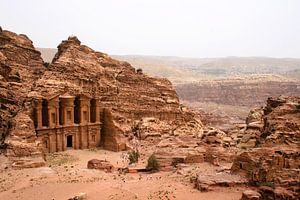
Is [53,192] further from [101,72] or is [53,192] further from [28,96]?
[101,72]

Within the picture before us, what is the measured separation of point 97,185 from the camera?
22.8m

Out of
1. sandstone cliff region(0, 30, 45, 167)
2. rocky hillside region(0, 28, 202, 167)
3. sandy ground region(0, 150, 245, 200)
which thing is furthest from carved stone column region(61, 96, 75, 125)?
sandy ground region(0, 150, 245, 200)

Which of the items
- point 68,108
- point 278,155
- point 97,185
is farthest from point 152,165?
point 68,108

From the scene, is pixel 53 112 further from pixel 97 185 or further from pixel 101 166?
pixel 97 185

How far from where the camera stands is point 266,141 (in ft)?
70.5

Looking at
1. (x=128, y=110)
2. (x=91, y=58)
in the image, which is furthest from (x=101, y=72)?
(x=128, y=110)

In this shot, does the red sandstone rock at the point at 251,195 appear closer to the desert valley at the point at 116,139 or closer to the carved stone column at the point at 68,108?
the desert valley at the point at 116,139

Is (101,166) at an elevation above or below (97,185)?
below

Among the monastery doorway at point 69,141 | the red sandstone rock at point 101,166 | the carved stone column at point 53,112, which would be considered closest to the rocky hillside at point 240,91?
the monastery doorway at point 69,141

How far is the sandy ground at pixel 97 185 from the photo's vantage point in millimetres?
19812

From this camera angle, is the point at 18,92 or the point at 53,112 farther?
the point at 53,112

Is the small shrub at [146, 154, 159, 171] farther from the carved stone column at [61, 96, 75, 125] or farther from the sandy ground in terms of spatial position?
the carved stone column at [61, 96, 75, 125]

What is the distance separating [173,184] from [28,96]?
1857 cm

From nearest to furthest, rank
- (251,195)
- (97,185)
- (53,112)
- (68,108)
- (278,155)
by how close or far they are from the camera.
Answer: (251,195)
(278,155)
(97,185)
(53,112)
(68,108)
